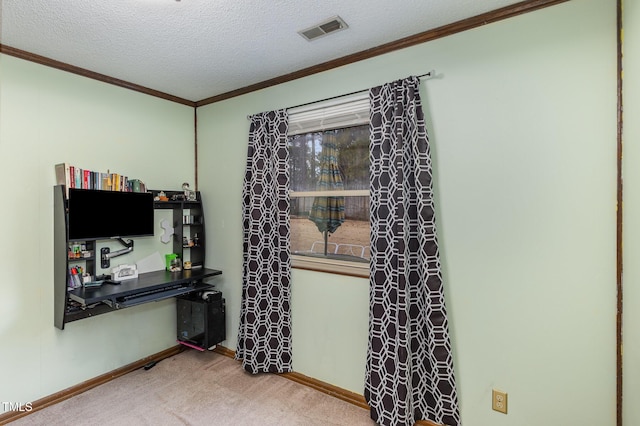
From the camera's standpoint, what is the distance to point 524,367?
70.6 inches

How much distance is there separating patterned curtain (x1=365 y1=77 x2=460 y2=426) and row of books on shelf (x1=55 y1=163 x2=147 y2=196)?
206 cm

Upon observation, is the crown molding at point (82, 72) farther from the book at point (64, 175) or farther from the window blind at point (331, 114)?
the window blind at point (331, 114)

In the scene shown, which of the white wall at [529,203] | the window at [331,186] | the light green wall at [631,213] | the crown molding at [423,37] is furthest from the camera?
the window at [331,186]

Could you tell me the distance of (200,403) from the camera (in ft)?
7.78

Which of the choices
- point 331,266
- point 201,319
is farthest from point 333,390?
point 201,319

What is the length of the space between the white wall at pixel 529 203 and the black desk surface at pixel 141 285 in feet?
6.93

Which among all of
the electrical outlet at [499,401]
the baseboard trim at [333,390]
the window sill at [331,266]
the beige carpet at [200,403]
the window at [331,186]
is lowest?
the beige carpet at [200,403]

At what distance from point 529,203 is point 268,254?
1882 millimetres

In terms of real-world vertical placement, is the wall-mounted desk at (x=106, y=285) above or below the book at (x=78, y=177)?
below

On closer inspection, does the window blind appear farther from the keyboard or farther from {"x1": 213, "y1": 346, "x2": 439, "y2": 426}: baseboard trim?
{"x1": 213, "y1": 346, "x2": 439, "y2": 426}: baseboard trim

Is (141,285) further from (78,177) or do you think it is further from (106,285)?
(78,177)

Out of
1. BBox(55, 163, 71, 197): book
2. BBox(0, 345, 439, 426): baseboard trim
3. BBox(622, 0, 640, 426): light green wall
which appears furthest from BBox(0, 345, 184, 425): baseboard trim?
BBox(622, 0, 640, 426): light green wall

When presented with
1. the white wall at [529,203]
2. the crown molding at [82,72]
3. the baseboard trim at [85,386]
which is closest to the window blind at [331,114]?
the white wall at [529,203]

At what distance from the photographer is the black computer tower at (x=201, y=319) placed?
2928mm
